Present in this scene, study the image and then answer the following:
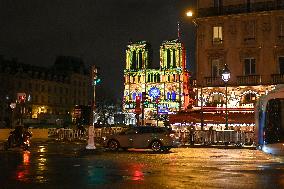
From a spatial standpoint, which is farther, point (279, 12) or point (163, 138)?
point (279, 12)

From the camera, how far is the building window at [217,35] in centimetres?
4647

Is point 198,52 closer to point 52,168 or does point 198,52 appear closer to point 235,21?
point 235,21

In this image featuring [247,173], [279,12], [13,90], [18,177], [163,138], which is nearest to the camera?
[18,177]

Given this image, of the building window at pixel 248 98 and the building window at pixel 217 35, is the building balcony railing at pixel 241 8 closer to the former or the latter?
the building window at pixel 217 35

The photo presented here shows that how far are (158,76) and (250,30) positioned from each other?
92734 millimetres

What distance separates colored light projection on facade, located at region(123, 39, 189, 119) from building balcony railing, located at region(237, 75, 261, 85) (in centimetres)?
8490

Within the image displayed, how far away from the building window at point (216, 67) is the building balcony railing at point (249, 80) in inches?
75.0

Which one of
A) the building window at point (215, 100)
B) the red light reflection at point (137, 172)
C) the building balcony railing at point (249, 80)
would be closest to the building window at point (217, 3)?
the building balcony railing at point (249, 80)

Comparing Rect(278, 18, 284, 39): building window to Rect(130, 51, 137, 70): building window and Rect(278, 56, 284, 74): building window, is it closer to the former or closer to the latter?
Rect(278, 56, 284, 74): building window

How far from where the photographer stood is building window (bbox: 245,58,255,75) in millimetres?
45094

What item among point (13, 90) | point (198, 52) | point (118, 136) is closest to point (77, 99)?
point (13, 90)

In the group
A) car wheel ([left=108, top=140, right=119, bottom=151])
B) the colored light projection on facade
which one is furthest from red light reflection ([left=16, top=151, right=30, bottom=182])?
the colored light projection on facade

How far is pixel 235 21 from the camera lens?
4600 centimetres

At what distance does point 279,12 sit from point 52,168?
3123cm
